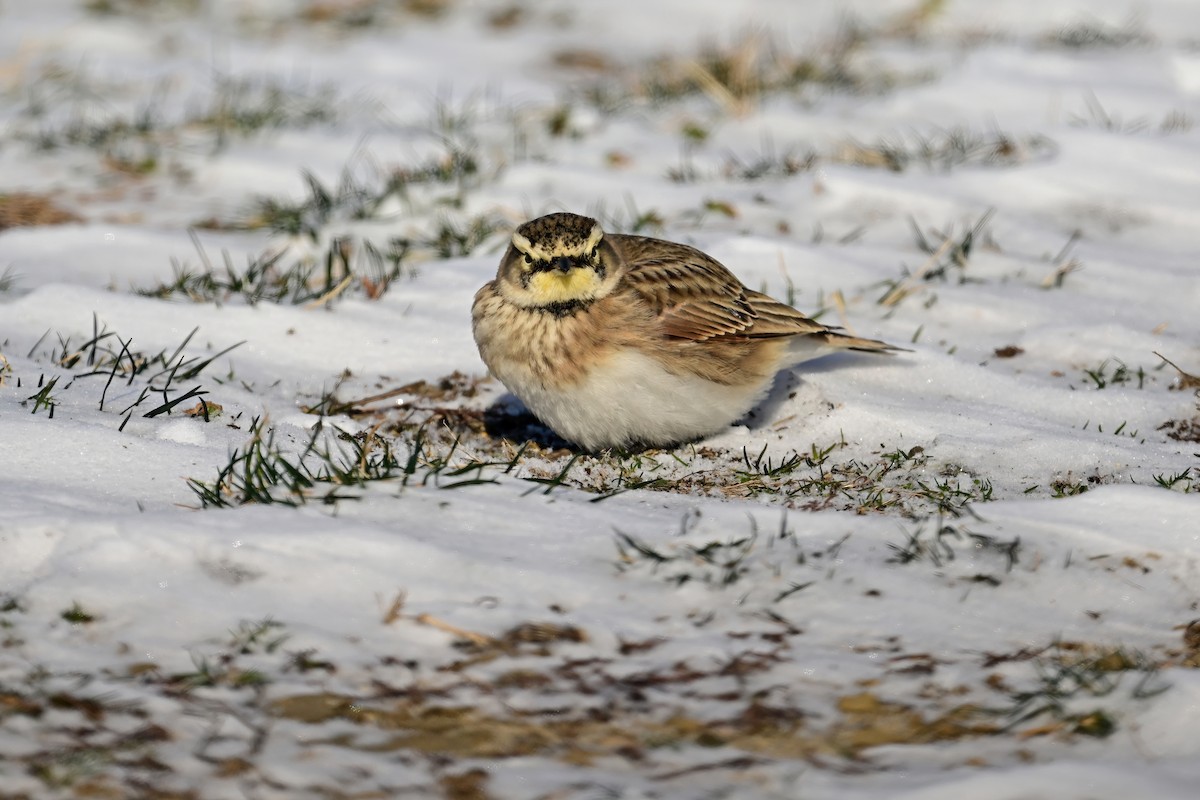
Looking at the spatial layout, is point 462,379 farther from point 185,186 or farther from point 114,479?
Answer: point 185,186

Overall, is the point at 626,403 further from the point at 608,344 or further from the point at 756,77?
the point at 756,77

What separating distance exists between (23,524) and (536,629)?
5.01 feet

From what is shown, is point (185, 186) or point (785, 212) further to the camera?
point (185, 186)

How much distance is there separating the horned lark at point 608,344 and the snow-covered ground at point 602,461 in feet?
0.63

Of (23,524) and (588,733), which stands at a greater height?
(23,524)

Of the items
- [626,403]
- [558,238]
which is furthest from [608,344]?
[558,238]

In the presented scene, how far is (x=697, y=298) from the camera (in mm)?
5535

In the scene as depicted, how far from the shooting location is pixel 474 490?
4.17 m

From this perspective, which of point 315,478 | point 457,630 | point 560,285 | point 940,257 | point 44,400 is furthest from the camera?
point 940,257

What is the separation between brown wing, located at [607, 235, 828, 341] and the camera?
539 cm

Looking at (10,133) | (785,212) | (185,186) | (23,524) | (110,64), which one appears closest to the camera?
(23,524)

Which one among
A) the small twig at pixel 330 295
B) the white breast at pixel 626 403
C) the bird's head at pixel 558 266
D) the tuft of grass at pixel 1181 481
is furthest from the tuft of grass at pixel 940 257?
the small twig at pixel 330 295

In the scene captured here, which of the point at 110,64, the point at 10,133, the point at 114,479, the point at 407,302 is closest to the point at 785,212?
the point at 407,302

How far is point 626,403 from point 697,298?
0.71 m
